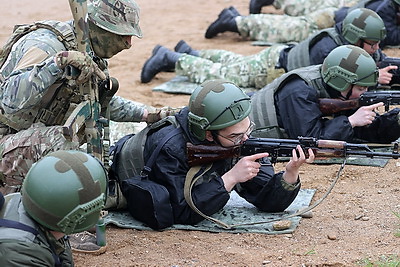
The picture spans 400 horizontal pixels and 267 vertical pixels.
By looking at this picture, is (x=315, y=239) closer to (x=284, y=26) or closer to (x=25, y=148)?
(x=25, y=148)

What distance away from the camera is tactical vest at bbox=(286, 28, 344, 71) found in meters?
8.22

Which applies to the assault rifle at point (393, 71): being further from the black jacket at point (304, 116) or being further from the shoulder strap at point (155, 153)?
the shoulder strap at point (155, 153)

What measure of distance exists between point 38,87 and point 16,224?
4.26 feet

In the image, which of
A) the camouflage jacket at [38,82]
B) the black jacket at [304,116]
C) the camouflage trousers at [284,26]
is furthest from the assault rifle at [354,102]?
the camouflage trousers at [284,26]

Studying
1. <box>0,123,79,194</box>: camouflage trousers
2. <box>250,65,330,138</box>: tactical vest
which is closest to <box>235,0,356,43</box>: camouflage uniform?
<box>250,65,330,138</box>: tactical vest

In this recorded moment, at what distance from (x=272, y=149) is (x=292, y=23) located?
19.6 feet

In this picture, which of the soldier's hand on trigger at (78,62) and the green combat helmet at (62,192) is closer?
the green combat helmet at (62,192)

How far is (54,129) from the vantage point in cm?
517

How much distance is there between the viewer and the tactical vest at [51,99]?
5.14m

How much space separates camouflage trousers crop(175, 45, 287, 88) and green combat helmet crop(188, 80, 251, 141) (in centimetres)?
361

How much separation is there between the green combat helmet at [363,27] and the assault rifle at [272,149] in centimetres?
277

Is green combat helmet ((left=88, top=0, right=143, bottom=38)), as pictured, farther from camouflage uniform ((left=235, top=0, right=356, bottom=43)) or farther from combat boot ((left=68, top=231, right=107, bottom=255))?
camouflage uniform ((left=235, top=0, right=356, bottom=43))

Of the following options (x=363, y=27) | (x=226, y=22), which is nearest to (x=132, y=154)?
(x=363, y=27)

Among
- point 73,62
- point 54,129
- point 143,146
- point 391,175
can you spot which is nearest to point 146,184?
point 143,146
